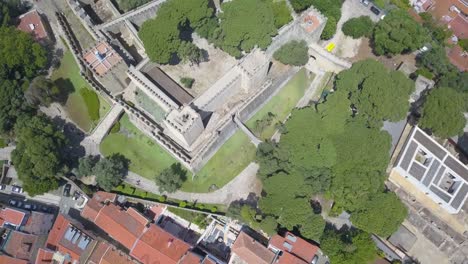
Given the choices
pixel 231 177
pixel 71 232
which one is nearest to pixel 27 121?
pixel 71 232

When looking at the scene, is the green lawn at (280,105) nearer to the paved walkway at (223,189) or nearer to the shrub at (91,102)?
the paved walkway at (223,189)

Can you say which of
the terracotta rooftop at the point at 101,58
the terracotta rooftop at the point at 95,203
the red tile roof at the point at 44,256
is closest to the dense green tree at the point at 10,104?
the terracotta rooftop at the point at 101,58

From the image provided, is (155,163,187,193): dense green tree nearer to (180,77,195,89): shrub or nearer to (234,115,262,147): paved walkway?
(234,115,262,147): paved walkway

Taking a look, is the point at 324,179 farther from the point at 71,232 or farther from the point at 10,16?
the point at 10,16

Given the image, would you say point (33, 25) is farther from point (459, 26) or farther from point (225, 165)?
point (459, 26)

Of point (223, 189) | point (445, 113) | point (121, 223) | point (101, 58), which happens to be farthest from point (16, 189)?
point (445, 113)
